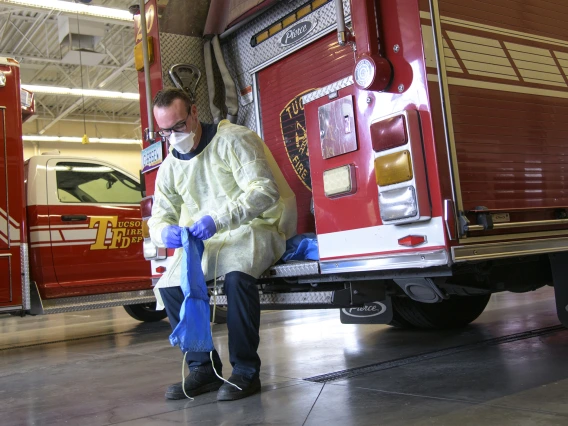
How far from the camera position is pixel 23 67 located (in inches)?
727

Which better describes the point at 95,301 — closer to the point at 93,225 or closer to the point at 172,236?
the point at 93,225

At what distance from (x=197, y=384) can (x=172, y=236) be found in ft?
2.58

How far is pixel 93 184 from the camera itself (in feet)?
24.0

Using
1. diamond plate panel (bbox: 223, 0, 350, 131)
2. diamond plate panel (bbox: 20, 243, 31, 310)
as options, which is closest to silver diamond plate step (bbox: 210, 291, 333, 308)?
diamond plate panel (bbox: 223, 0, 350, 131)

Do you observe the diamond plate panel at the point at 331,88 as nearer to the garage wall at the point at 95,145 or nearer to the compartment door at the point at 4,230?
the compartment door at the point at 4,230

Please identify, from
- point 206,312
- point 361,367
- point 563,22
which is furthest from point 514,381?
point 563,22

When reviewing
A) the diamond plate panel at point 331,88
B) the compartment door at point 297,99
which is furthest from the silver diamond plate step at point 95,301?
the diamond plate panel at point 331,88

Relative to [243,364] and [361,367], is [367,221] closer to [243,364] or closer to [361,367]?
[243,364]

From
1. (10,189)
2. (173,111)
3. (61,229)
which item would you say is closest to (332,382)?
(173,111)

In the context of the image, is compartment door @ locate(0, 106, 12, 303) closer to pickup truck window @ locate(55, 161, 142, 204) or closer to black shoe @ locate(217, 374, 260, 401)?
pickup truck window @ locate(55, 161, 142, 204)

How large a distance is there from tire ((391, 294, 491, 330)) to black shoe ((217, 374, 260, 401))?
1922 mm

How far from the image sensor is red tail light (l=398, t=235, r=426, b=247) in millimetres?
2795

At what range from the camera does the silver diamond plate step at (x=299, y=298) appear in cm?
335

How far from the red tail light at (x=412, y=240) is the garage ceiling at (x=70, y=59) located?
8913 mm
